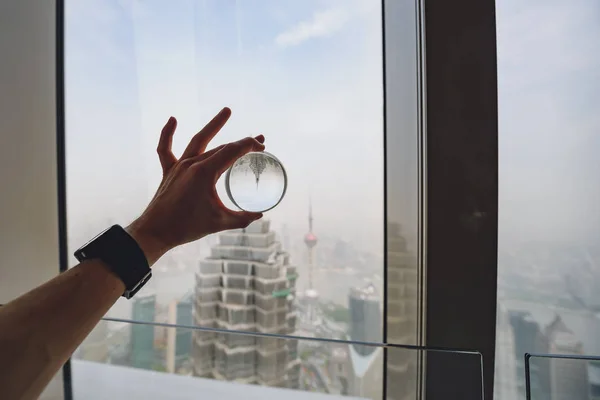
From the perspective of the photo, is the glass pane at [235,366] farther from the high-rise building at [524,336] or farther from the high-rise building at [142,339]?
the high-rise building at [524,336]

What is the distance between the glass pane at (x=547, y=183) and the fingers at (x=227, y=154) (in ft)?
2.46

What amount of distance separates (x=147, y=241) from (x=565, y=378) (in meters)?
1.06

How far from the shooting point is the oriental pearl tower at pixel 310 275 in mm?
1078

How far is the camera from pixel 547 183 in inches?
35.5

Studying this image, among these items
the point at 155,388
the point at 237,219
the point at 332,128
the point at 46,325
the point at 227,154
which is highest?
the point at 332,128

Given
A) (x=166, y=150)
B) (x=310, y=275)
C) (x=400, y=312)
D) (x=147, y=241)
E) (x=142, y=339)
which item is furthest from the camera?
(x=142, y=339)

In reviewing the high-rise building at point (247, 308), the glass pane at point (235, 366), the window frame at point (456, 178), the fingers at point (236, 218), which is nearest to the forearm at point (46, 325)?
the fingers at point (236, 218)

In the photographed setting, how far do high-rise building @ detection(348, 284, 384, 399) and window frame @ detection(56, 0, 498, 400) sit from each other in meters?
0.14

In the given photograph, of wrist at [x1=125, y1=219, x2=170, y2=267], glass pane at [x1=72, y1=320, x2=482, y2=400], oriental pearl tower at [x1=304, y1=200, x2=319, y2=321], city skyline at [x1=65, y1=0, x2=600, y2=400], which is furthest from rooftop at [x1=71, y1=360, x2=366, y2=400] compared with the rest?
wrist at [x1=125, y1=219, x2=170, y2=267]

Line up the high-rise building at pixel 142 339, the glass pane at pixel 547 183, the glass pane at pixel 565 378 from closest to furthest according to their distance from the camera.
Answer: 1. the glass pane at pixel 565 378
2. the glass pane at pixel 547 183
3. the high-rise building at pixel 142 339

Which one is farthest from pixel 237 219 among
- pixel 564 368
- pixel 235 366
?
pixel 564 368

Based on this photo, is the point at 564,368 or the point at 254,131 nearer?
the point at 564,368

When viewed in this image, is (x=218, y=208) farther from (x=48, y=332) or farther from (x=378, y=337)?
(x=378, y=337)

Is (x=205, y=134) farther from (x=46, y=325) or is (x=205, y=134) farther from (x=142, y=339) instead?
(x=142, y=339)
